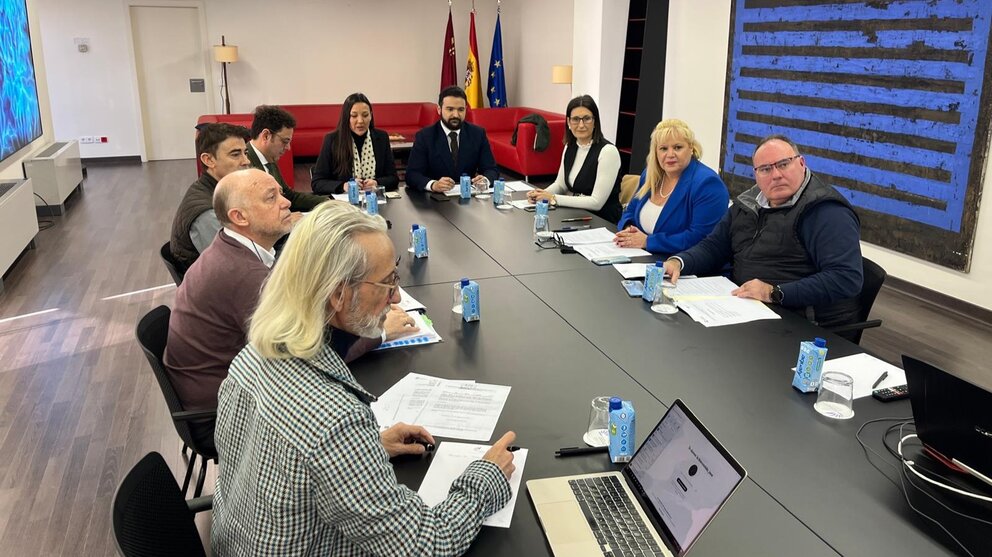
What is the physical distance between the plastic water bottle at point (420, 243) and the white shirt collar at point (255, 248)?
867 millimetres

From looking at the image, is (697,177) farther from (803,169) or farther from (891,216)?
(891,216)

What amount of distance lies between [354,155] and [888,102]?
12.2ft

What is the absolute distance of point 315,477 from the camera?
4.13 ft

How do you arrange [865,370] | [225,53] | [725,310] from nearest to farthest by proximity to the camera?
[865,370]
[725,310]
[225,53]

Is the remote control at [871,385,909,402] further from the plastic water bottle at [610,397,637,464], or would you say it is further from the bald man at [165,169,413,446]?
the bald man at [165,169,413,446]

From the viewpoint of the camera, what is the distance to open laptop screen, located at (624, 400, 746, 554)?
4.25ft

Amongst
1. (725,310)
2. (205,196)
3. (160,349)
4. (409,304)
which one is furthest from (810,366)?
(205,196)

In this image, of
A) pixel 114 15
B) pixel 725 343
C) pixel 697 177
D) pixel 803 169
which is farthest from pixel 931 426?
pixel 114 15

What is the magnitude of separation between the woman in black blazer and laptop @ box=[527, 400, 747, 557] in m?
3.64

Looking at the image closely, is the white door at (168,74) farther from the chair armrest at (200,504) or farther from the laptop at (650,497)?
the laptop at (650,497)

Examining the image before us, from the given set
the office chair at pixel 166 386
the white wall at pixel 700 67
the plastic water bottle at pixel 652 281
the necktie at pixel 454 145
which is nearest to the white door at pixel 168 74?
the white wall at pixel 700 67

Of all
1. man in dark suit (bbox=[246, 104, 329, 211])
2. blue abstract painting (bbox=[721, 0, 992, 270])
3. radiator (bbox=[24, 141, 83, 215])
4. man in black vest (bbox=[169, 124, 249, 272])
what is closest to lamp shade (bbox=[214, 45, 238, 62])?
radiator (bbox=[24, 141, 83, 215])

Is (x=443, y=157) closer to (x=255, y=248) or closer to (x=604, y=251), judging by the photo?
(x=604, y=251)

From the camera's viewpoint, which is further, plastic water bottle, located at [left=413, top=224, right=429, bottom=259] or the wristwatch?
plastic water bottle, located at [left=413, top=224, right=429, bottom=259]
